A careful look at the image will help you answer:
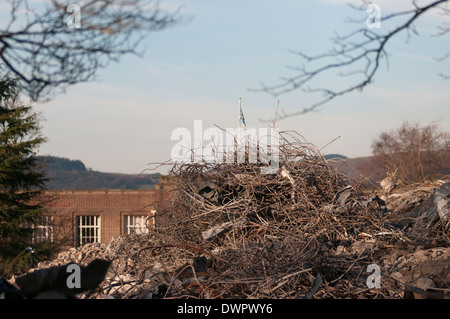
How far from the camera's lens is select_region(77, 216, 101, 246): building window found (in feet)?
135

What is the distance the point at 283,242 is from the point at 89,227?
127 ft

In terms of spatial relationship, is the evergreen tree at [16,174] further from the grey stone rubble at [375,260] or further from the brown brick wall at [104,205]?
the grey stone rubble at [375,260]

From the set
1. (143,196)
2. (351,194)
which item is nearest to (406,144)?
(143,196)

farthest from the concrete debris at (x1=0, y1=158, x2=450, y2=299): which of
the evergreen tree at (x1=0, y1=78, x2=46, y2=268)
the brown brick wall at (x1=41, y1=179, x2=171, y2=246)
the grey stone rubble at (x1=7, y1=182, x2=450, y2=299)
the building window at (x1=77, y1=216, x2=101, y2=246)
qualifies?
the building window at (x1=77, y1=216, x2=101, y2=246)

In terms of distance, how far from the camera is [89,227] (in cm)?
4144

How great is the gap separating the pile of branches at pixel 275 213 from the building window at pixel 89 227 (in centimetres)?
3561

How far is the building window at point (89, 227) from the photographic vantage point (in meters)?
41.0

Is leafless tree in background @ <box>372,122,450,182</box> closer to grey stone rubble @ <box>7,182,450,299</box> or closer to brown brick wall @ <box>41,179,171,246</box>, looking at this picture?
brown brick wall @ <box>41,179,171,246</box>

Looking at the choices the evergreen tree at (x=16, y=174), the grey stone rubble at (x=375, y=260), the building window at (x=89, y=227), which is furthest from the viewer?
the building window at (x=89, y=227)

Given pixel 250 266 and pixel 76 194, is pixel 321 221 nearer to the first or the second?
pixel 250 266

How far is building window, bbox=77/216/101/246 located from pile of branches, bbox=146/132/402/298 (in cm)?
3561

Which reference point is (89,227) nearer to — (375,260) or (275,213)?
(275,213)

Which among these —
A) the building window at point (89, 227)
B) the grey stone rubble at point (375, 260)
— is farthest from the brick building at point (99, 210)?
the grey stone rubble at point (375, 260)

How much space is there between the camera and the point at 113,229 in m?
40.8
